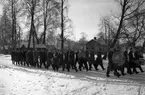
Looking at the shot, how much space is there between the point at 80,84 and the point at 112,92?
7.36 feet

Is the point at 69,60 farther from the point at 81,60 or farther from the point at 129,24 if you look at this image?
the point at 129,24

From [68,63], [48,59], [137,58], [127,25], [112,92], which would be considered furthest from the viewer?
[127,25]

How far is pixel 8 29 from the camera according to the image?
176 ft

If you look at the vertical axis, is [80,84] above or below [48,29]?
below

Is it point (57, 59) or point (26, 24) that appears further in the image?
point (26, 24)

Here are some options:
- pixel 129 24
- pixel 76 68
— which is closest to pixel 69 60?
pixel 76 68

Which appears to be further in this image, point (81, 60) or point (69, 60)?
point (69, 60)

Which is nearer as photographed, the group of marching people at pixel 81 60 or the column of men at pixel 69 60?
the group of marching people at pixel 81 60

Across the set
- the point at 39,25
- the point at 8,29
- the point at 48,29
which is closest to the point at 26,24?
the point at 39,25

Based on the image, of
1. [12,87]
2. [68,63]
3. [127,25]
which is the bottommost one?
[12,87]

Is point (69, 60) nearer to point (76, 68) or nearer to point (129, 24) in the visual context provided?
point (76, 68)

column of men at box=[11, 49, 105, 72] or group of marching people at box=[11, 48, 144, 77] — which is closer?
group of marching people at box=[11, 48, 144, 77]

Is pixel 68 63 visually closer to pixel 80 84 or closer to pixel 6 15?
pixel 80 84

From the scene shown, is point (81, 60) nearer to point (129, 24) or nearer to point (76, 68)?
point (76, 68)
